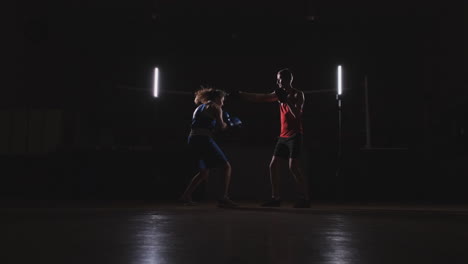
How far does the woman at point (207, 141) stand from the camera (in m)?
4.25

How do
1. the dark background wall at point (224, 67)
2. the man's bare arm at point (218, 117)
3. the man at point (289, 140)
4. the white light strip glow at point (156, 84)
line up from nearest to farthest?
1. the man at point (289, 140)
2. the man's bare arm at point (218, 117)
3. the dark background wall at point (224, 67)
4. the white light strip glow at point (156, 84)

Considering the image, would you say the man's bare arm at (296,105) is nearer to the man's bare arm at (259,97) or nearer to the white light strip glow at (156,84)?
the man's bare arm at (259,97)

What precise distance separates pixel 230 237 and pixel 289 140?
78.0 inches

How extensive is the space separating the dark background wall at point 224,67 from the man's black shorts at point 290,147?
252 centimetres

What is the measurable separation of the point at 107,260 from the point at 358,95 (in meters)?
7.46

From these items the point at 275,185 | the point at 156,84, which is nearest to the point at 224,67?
the point at 156,84

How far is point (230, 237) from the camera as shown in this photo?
229 centimetres

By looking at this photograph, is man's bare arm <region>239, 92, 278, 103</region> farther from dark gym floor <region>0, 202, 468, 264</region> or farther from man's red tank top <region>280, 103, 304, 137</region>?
dark gym floor <region>0, 202, 468, 264</region>

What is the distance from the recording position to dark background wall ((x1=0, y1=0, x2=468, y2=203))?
23.3 feet

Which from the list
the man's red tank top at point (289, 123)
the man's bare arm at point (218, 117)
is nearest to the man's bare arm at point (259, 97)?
the man's red tank top at point (289, 123)

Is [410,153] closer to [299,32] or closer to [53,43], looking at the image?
[299,32]

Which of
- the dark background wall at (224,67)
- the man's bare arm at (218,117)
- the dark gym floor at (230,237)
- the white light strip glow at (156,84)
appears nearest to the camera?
the dark gym floor at (230,237)

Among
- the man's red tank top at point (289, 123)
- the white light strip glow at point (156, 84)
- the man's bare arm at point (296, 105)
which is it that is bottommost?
the man's red tank top at point (289, 123)

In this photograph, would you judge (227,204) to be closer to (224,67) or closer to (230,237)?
(230,237)
